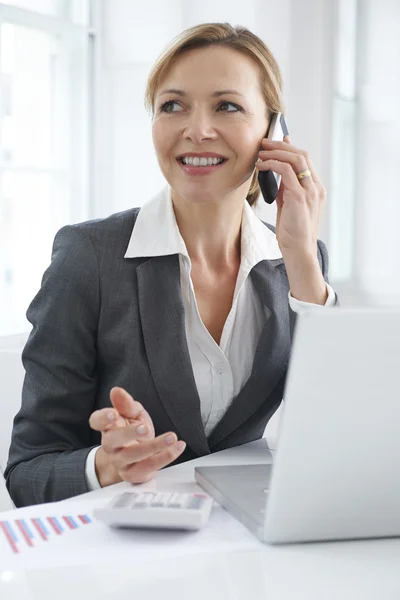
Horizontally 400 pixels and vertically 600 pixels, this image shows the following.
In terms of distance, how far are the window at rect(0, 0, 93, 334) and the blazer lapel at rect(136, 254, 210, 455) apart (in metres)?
2.41

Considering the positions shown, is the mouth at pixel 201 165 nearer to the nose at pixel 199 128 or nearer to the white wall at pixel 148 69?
the nose at pixel 199 128

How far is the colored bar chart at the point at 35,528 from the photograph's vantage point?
0.91 meters

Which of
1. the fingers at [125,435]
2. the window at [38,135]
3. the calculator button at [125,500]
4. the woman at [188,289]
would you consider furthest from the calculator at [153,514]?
the window at [38,135]

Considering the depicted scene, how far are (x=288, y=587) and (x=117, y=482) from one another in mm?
516

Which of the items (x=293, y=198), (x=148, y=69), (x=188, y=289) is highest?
(x=148, y=69)

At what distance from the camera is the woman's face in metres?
1.67

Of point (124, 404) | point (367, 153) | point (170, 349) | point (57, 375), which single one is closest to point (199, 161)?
point (170, 349)

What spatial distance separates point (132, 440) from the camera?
1.12 metres

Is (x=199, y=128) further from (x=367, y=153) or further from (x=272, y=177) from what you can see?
(x=367, y=153)

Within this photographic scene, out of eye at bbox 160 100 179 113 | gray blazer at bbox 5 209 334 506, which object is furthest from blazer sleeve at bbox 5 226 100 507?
eye at bbox 160 100 179 113

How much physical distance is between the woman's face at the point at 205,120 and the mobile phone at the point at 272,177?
→ 0.05 metres

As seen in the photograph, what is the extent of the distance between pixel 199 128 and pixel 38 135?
8.70 ft

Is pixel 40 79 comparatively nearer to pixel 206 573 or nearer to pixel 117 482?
pixel 117 482

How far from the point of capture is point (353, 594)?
0.80 meters
